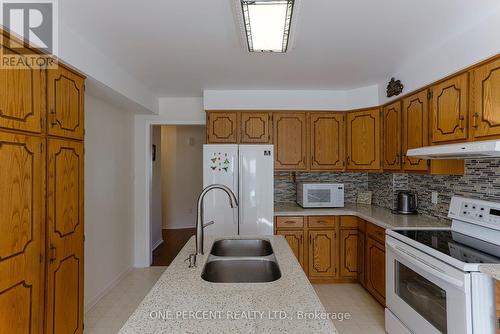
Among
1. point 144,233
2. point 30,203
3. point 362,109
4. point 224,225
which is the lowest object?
point 144,233

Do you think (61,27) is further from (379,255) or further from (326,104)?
(379,255)

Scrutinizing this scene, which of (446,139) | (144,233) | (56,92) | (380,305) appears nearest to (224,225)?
(144,233)

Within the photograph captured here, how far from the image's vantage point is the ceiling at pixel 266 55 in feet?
5.53

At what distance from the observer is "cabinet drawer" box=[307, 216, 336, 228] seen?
3277mm

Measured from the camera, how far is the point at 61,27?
1815 mm

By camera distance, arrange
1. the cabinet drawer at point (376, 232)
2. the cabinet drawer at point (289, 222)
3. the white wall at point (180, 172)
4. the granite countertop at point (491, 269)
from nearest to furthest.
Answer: the granite countertop at point (491, 269), the cabinet drawer at point (376, 232), the cabinet drawer at point (289, 222), the white wall at point (180, 172)

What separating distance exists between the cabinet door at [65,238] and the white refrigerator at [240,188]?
129 centimetres

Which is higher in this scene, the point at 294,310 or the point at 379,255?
the point at 294,310

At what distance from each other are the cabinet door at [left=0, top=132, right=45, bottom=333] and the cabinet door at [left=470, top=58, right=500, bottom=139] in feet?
9.07

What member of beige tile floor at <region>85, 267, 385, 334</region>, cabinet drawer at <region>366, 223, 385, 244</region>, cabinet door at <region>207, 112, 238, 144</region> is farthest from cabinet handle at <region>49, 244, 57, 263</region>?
cabinet drawer at <region>366, 223, 385, 244</region>

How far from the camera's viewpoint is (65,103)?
1896 millimetres

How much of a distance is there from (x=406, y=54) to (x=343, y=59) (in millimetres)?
533

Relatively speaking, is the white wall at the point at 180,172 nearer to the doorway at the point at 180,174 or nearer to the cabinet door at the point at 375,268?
the doorway at the point at 180,174

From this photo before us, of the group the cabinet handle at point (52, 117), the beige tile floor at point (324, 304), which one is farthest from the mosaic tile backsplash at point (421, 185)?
the cabinet handle at point (52, 117)
